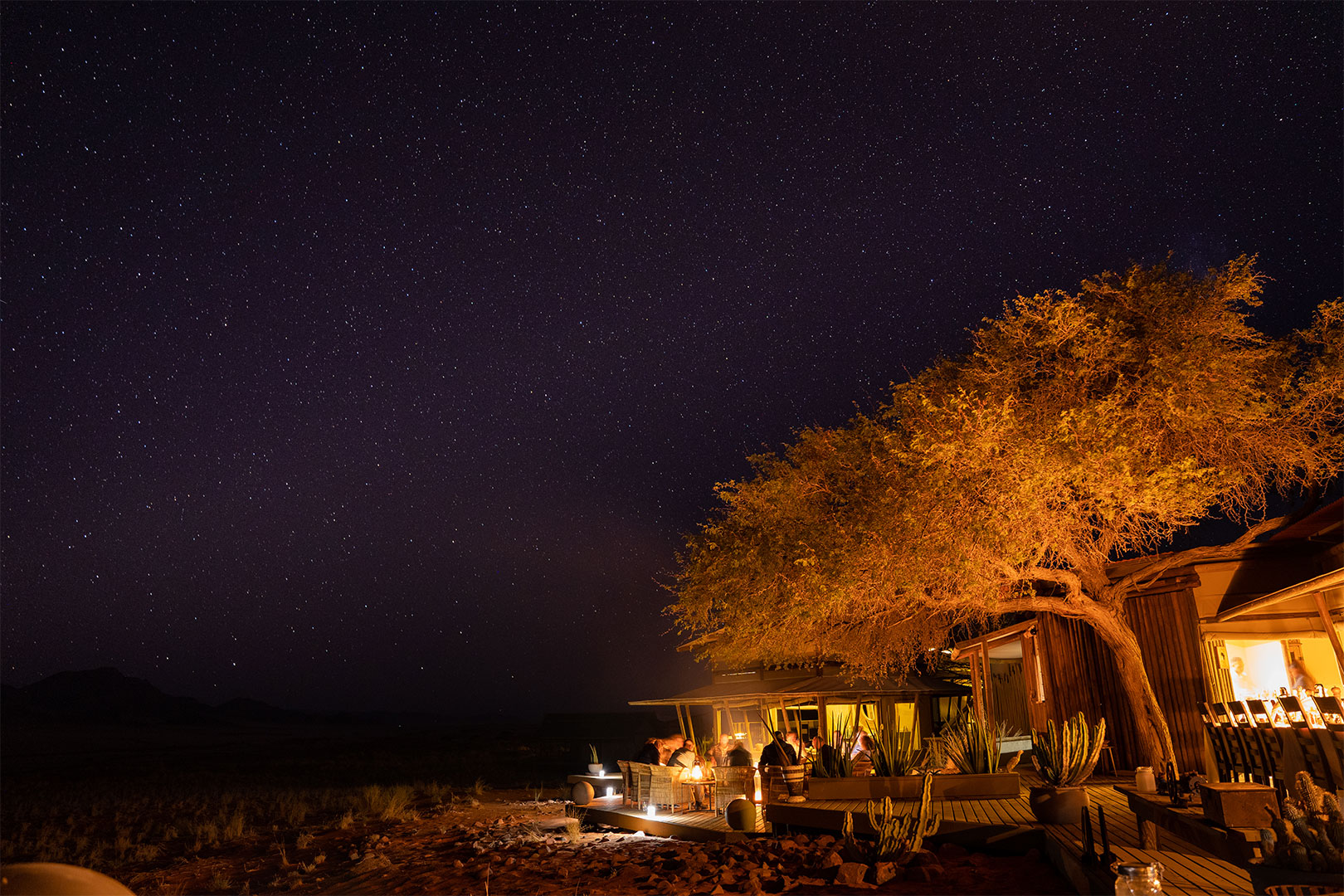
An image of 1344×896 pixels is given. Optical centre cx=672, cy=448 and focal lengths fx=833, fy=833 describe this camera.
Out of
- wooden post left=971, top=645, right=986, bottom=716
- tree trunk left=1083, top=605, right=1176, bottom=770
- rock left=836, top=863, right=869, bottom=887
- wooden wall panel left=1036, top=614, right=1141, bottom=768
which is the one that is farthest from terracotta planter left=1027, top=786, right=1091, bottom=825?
wooden post left=971, top=645, right=986, bottom=716

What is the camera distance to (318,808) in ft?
73.9

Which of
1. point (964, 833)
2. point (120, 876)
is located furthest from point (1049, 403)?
point (120, 876)

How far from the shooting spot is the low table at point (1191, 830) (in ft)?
18.2

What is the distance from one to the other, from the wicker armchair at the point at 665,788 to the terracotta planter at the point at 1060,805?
260 inches

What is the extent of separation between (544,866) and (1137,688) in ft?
27.8

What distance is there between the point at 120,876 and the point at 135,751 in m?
51.0

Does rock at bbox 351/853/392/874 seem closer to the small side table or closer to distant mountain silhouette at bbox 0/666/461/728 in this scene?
the small side table

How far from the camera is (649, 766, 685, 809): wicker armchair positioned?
13.3 meters

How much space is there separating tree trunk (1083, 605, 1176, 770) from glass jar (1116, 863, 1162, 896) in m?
8.69

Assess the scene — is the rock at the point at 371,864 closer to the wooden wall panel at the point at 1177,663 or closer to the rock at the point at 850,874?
the rock at the point at 850,874

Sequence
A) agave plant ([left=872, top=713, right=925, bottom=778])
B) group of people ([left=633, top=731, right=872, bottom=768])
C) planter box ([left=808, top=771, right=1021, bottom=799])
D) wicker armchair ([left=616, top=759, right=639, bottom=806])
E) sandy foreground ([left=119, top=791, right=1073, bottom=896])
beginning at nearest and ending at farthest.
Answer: sandy foreground ([left=119, top=791, right=1073, bottom=896]), planter box ([left=808, top=771, right=1021, bottom=799]), agave plant ([left=872, top=713, right=925, bottom=778]), group of people ([left=633, top=731, right=872, bottom=768]), wicker armchair ([left=616, top=759, right=639, bottom=806])

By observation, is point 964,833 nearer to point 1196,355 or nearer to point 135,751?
point 1196,355

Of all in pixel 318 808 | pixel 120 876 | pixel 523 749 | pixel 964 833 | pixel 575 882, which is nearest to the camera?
pixel 964 833

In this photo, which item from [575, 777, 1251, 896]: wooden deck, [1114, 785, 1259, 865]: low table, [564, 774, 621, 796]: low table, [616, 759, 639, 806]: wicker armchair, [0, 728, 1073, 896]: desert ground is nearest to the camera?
[1114, 785, 1259, 865]: low table
